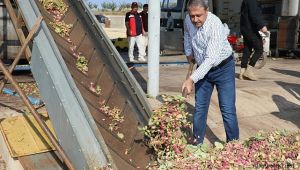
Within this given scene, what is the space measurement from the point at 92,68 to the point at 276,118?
337cm

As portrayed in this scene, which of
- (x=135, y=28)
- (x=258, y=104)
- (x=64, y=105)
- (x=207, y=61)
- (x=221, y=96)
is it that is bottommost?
(x=258, y=104)

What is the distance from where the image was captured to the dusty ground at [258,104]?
6.71 metres

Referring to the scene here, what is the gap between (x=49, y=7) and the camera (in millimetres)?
6953

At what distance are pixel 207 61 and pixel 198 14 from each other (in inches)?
21.8

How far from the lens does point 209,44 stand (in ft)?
15.9

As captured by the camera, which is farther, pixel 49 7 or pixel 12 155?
pixel 49 7

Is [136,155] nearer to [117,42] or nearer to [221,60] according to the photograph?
[221,60]

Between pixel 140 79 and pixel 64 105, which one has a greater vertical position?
pixel 64 105

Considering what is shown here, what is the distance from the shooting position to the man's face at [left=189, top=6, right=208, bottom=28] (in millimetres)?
4648

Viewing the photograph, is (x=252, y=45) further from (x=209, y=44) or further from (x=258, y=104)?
(x=209, y=44)

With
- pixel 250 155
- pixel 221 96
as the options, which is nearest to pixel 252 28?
pixel 221 96

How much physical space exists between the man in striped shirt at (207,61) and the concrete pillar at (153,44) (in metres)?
1.62

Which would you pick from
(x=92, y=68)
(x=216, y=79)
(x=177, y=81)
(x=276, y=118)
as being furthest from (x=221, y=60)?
(x=177, y=81)

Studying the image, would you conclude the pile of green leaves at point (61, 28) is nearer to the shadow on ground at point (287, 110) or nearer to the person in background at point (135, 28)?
the shadow on ground at point (287, 110)
